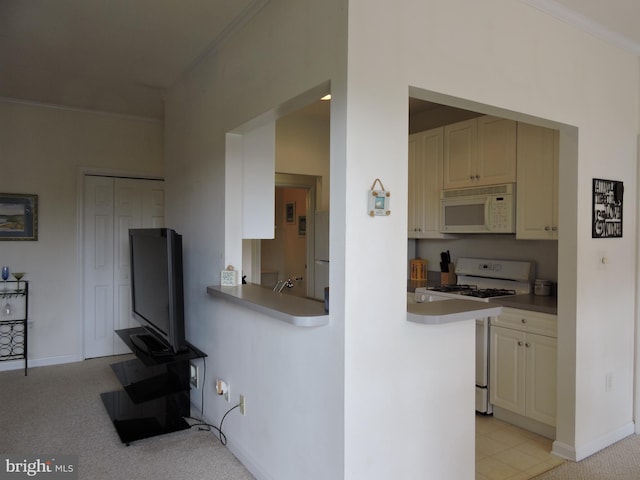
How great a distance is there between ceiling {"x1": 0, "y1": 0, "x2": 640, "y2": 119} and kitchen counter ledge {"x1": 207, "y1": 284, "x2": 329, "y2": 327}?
5.24 feet

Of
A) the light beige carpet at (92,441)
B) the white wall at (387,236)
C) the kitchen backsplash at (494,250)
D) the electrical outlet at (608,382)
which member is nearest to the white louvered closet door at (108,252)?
the light beige carpet at (92,441)

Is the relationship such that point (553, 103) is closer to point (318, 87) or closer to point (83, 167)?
point (318, 87)

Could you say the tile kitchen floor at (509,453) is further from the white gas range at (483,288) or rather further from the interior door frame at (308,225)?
the interior door frame at (308,225)

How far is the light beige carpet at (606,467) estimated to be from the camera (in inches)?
97.3

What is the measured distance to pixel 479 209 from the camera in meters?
3.64

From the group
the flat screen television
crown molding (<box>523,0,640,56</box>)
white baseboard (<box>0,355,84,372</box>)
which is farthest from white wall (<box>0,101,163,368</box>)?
crown molding (<box>523,0,640,56</box>)

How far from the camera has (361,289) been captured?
1811 millimetres

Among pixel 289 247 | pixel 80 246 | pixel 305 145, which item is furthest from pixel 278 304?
pixel 289 247

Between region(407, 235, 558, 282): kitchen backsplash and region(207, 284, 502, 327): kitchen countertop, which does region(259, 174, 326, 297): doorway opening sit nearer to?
region(407, 235, 558, 282): kitchen backsplash

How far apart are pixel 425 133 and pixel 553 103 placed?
1681 mm

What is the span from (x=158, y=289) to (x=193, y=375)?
2.51 feet

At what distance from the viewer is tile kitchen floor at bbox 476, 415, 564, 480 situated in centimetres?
253

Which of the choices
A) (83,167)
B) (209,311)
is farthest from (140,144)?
(209,311)

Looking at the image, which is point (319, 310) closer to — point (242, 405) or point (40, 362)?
point (242, 405)
